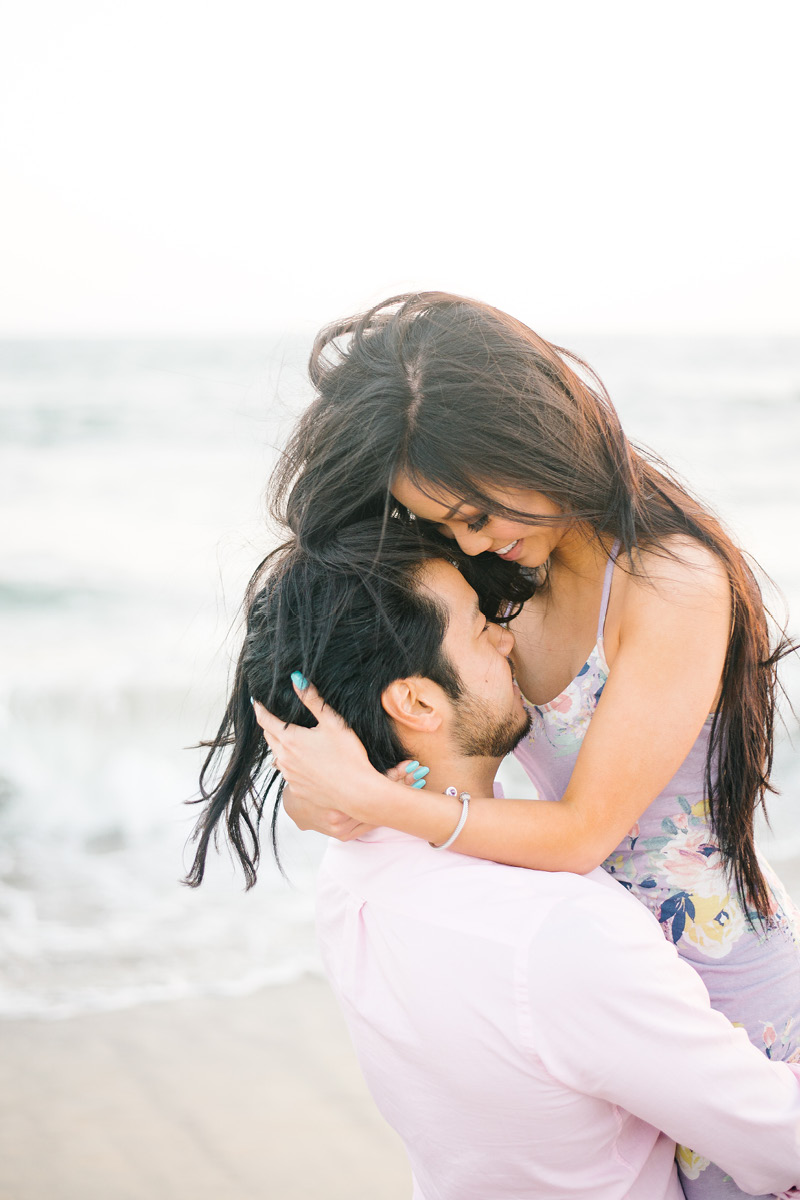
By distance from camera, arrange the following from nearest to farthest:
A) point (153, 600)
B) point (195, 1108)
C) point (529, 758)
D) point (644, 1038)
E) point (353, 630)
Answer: point (644, 1038)
point (353, 630)
point (529, 758)
point (195, 1108)
point (153, 600)

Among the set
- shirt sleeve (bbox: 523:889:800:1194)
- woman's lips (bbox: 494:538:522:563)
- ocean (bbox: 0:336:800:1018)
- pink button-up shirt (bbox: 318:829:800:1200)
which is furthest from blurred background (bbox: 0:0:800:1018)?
shirt sleeve (bbox: 523:889:800:1194)

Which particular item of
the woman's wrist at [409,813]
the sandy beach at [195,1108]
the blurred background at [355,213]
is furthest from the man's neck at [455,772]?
the blurred background at [355,213]

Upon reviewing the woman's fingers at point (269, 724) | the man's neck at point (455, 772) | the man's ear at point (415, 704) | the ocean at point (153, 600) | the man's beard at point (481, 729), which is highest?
the man's ear at point (415, 704)

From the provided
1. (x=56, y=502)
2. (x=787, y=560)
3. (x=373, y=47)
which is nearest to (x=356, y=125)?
(x=373, y=47)

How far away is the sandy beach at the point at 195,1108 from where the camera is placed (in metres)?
3.17

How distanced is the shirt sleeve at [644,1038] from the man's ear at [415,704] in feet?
1.47

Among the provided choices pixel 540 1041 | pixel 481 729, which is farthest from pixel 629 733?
pixel 540 1041

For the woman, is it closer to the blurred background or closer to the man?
the man

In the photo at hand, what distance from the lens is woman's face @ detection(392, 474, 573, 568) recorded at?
6.38 ft

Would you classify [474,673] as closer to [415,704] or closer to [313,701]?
[415,704]

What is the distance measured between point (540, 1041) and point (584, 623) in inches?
37.2

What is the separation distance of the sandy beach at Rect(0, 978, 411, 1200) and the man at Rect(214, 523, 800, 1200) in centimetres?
159

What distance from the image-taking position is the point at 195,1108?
3.51 meters

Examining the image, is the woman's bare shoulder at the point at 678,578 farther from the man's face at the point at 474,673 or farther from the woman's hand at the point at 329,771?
the woman's hand at the point at 329,771
